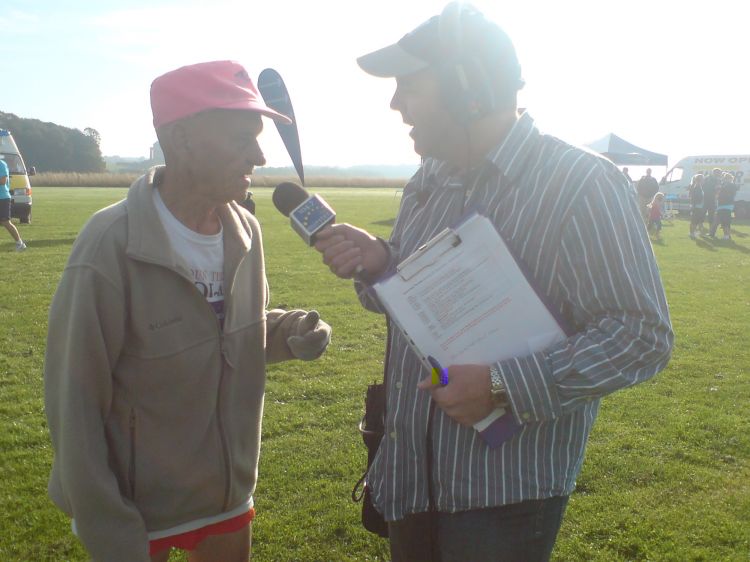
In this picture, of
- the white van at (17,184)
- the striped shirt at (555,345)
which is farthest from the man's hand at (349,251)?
the white van at (17,184)

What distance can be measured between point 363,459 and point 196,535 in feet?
8.00

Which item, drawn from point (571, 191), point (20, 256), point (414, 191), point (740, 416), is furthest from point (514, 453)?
point (20, 256)

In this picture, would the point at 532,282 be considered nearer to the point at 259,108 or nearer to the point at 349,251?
the point at 349,251

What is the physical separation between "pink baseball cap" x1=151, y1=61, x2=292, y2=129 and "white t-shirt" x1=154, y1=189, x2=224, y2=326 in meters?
0.28

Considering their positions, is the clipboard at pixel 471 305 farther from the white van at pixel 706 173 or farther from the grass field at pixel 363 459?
the white van at pixel 706 173

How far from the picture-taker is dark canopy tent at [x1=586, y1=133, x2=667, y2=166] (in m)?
27.6

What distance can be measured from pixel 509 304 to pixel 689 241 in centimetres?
1918

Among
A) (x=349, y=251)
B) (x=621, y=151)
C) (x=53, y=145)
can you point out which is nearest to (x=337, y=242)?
(x=349, y=251)

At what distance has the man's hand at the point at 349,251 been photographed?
6.77 feet

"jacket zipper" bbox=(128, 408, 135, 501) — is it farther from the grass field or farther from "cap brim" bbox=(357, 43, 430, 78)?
the grass field

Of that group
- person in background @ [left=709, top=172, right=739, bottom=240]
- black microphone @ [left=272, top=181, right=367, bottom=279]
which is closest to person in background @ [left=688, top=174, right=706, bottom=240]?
person in background @ [left=709, top=172, right=739, bottom=240]

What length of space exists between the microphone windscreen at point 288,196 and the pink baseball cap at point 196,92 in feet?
1.10

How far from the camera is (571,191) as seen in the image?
5.41ft

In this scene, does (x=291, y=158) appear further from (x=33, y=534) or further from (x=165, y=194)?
(x=33, y=534)
